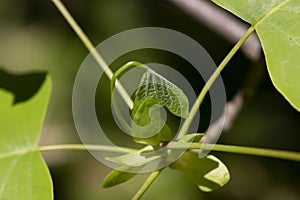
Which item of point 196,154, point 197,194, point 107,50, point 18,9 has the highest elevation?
point 18,9

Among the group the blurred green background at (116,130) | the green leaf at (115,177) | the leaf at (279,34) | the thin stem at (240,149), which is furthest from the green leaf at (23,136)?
the blurred green background at (116,130)

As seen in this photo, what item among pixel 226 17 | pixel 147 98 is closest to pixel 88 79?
pixel 226 17

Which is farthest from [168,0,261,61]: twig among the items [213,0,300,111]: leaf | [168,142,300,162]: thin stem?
[168,142,300,162]: thin stem

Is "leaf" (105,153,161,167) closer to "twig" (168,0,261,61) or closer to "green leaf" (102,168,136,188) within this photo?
"green leaf" (102,168,136,188)

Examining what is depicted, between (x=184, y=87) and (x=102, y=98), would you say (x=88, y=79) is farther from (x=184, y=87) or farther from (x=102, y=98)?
(x=184, y=87)

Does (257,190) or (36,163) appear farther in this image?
(257,190)

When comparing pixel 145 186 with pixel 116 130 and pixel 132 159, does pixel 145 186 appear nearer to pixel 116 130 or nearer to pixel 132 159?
pixel 132 159
